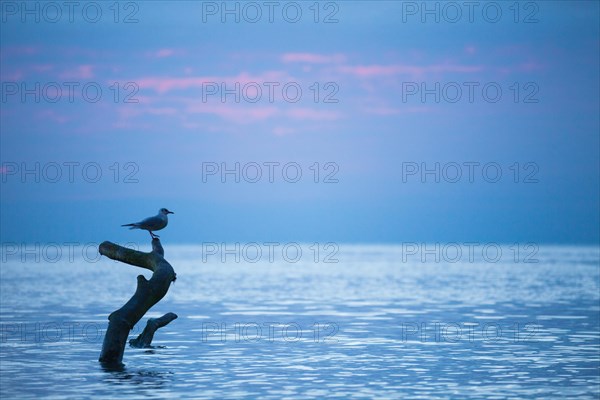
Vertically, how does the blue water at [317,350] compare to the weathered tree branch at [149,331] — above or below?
below

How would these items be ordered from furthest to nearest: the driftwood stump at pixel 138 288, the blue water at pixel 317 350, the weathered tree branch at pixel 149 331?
the weathered tree branch at pixel 149 331, the driftwood stump at pixel 138 288, the blue water at pixel 317 350

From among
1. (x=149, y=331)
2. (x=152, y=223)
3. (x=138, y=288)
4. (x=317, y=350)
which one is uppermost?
(x=152, y=223)

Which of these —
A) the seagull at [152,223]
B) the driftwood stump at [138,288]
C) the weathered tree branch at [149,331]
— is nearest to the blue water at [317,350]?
the weathered tree branch at [149,331]

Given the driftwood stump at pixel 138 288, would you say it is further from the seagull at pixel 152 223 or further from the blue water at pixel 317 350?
the blue water at pixel 317 350

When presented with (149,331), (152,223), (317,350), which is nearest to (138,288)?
(152,223)

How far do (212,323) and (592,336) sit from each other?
16511mm

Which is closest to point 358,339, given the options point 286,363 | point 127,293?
point 286,363

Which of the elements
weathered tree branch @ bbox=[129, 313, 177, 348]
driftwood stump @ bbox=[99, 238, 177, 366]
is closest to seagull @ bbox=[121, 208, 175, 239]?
driftwood stump @ bbox=[99, 238, 177, 366]

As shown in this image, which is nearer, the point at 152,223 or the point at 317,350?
the point at 152,223

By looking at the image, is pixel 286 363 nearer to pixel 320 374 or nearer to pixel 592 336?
pixel 320 374

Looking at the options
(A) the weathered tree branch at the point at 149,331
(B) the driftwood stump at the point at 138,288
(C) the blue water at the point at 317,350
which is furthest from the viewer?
(A) the weathered tree branch at the point at 149,331

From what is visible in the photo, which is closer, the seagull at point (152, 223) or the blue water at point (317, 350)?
the blue water at point (317, 350)

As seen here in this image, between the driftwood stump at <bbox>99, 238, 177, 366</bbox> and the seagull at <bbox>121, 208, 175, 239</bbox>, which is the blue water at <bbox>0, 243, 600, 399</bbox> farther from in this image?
the seagull at <bbox>121, 208, 175, 239</bbox>

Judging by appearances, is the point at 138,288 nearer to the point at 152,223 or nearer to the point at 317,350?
the point at 152,223
